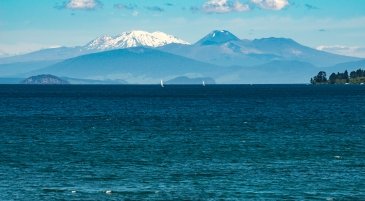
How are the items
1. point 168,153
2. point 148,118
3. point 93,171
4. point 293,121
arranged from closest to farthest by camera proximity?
point 93,171
point 168,153
point 293,121
point 148,118

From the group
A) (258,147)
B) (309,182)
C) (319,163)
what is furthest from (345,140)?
(309,182)

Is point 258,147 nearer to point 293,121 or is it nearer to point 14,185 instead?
point 14,185

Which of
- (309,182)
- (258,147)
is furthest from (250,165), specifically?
(258,147)

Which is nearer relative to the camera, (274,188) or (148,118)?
(274,188)

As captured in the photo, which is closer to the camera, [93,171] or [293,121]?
[93,171]

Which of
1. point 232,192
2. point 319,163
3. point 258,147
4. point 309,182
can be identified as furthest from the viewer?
point 258,147

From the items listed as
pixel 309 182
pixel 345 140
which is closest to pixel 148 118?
pixel 345 140

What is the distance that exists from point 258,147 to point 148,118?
5354 centimetres

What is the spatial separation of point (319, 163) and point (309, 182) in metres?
10.4

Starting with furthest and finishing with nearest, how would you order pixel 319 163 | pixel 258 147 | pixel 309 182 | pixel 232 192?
pixel 258 147 < pixel 319 163 < pixel 309 182 < pixel 232 192

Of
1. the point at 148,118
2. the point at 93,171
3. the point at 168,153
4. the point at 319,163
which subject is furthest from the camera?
the point at 148,118

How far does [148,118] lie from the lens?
13012 centimetres

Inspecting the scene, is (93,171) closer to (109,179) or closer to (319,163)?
(109,179)

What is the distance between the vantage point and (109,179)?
56.0 m
